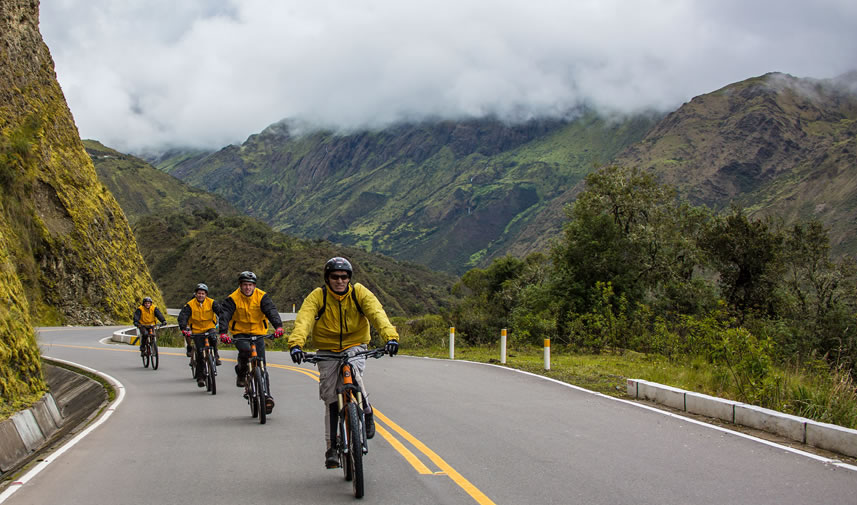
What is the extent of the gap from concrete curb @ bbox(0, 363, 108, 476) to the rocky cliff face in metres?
21.4

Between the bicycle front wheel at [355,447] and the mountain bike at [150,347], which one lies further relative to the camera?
the mountain bike at [150,347]

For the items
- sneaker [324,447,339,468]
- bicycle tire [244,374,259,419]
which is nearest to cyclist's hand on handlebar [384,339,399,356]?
sneaker [324,447,339,468]

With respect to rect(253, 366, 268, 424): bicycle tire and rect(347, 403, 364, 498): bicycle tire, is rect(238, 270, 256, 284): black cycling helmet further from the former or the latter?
rect(347, 403, 364, 498): bicycle tire

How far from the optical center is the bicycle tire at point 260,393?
9.02 m

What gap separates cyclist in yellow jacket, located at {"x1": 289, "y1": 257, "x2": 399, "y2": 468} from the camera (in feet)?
19.8

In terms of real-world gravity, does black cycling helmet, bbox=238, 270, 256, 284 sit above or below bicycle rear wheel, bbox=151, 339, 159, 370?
above

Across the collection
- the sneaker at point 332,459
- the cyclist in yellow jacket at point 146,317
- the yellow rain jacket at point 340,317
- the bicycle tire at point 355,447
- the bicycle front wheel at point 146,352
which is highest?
the yellow rain jacket at point 340,317

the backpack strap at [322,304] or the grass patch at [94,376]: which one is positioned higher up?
the backpack strap at [322,304]

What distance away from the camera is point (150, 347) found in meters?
18.0

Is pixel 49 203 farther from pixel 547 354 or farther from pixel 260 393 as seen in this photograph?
pixel 260 393

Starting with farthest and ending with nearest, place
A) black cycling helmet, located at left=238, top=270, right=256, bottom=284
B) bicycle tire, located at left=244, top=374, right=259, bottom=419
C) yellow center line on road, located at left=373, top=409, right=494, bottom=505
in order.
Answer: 1. black cycling helmet, located at left=238, top=270, right=256, bottom=284
2. bicycle tire, located at left=244, top=374, right=259, bottom=419
3. yellow center line on road, located at left=373, top=409, right=494, bottom=505

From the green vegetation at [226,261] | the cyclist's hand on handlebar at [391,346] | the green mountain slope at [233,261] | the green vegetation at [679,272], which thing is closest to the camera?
the cyclist's hand on handlebar at [391,346]

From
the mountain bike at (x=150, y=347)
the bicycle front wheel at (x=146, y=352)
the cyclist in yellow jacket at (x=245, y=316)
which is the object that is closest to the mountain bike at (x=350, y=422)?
the cyclist in yellow jacket at (x=245, y=316)

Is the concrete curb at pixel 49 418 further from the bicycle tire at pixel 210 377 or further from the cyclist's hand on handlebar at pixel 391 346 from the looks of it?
the cyclist's hand on handlebar at pixel 391 346
